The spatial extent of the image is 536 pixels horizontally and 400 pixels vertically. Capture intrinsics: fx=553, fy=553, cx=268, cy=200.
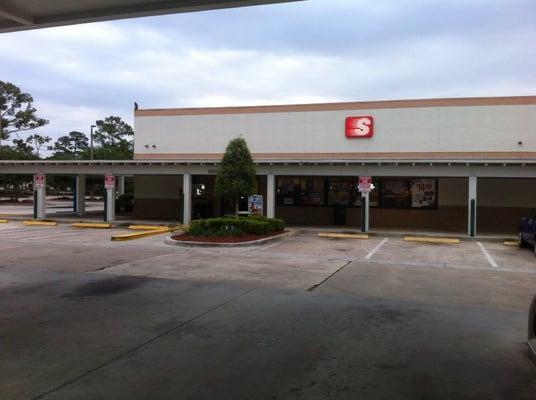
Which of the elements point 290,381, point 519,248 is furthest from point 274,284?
point 519,248

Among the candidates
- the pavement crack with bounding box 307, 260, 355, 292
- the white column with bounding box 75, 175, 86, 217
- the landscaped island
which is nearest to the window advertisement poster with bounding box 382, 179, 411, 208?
the landscaped island

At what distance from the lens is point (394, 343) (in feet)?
22.6

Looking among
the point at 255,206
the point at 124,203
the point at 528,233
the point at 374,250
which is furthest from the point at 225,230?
the point at 124,203

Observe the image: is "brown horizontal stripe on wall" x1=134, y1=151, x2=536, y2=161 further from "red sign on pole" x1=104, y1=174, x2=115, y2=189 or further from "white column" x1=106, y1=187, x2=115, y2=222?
"white column" x1=106, y1=187, x2=115, y2=222

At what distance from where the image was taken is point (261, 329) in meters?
7.50

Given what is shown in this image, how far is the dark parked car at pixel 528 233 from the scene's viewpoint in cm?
1860

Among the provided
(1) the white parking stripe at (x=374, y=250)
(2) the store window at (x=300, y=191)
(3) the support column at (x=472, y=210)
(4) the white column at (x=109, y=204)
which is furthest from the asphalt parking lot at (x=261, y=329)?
(2) the store window at (x=300, y=191)

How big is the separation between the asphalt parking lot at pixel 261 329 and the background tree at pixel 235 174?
25.0 ft

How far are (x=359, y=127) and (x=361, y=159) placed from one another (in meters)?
3.34

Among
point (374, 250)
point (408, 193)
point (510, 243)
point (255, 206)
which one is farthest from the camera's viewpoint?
point (408, 193)

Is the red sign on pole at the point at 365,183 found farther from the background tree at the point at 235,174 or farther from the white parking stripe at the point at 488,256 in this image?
the white parking stripe at the point at 488,256

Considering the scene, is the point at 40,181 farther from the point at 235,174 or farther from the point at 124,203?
the point at 235,174

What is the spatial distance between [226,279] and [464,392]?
23.7 feet

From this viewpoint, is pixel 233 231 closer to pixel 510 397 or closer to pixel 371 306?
pixel 371 306
